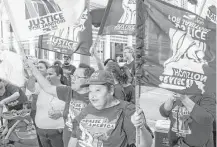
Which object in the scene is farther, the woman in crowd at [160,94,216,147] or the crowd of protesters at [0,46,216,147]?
the woman in crowd at [160,94,216,147]

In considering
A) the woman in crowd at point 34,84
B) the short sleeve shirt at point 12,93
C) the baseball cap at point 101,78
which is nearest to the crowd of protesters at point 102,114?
the baseball cap at point 101,78

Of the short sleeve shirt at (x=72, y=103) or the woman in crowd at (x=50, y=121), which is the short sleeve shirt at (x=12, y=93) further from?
Answer: the short sleeve shirt at (x=72, y=103)

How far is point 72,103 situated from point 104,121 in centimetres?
109

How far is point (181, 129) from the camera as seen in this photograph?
3.93m

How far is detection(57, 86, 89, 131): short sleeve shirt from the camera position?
4195mm

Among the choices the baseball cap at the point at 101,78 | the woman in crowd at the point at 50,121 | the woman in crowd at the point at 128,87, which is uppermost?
the baseball cap at the point at 101,78

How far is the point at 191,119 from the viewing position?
387 cm

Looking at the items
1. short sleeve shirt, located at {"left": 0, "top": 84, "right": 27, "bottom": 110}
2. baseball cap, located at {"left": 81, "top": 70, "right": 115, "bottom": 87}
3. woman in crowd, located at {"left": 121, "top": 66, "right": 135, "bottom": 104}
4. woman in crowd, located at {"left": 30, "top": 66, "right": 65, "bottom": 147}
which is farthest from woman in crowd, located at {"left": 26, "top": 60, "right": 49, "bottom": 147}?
baseball cap, located at {"left": 81, "top": 70, "right": 115, "bottom": 87}

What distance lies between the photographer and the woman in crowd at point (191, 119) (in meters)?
3.62

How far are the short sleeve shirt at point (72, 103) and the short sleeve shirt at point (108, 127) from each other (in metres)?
0.85

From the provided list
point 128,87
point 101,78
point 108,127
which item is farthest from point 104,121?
point 128,87

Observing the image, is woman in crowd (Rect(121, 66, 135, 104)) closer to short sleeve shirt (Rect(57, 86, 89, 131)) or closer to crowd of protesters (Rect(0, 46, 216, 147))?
crowd of protesters (Rect(0, 46, 216, 147))

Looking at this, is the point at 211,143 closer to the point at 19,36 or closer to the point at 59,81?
the point at 59,81

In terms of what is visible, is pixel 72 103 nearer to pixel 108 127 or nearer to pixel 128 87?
pixel 108 127
